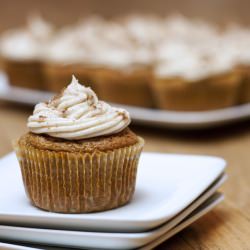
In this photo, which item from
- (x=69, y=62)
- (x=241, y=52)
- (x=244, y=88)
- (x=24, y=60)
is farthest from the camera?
(x=24, y=60)

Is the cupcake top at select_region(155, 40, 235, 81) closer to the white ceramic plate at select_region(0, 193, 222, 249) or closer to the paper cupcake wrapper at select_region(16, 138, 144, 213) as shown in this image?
the paper cupcake wrapper at select_region(16, 138, 144, 213)

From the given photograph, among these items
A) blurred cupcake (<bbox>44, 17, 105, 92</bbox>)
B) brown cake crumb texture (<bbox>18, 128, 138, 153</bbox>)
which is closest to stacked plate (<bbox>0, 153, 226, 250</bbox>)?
→ brown cake crumb texture (<bbox>18, 128, 138, 153</bbox>)

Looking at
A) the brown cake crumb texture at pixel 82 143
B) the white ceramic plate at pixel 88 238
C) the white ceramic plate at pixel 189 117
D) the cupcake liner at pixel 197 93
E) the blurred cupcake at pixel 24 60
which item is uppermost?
the brown cake crumb texture at pixel 82 143

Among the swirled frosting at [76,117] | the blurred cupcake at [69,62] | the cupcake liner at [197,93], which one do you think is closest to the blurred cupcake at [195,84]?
the cupcake liner at [197,93]

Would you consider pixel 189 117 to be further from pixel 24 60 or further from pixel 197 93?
pixel 24 60

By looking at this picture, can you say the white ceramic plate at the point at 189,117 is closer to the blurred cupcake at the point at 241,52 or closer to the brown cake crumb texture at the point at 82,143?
the blurred cupcake at the point at 241,52

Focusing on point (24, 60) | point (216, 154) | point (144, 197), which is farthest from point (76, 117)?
point (24, 60)
